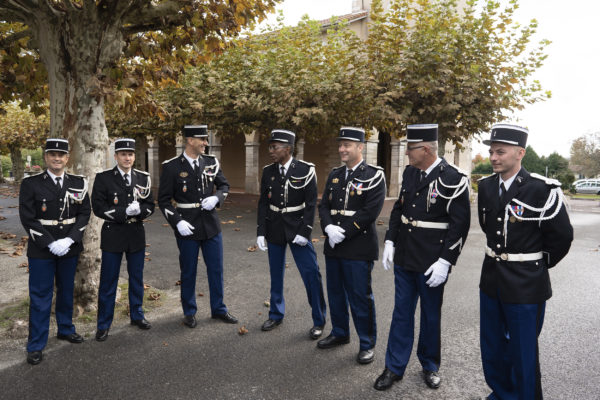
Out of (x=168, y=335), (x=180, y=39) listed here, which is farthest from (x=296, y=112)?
(x=168, y=335)

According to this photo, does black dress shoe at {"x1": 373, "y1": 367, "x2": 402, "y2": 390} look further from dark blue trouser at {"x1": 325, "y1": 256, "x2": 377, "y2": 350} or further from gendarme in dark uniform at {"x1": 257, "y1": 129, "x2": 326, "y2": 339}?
gendarme in dark uniform at {"x1": 257, "y1": 129, "x2": 326, "y2": 339}

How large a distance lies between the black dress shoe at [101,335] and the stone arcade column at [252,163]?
71.0 feet

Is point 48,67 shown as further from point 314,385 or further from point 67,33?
point 314,385

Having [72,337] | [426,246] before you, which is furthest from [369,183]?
[72,337]

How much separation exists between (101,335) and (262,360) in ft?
6.27

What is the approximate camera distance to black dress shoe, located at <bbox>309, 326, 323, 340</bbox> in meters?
4.73

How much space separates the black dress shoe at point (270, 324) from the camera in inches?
195

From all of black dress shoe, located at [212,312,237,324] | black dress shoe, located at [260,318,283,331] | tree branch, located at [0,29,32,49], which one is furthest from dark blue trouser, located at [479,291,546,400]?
tree branch, located at [0,29,32,49]

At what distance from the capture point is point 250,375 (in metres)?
3.89

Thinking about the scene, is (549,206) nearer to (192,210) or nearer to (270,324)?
(270,324)

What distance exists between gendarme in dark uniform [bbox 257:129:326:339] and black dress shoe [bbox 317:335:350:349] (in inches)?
9.2

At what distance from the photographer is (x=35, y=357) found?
13.5 ft

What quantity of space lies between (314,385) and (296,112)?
10.5 metres

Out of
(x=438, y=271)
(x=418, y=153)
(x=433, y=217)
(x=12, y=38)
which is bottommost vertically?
(x=438, y=271)
